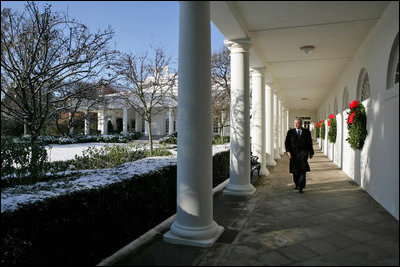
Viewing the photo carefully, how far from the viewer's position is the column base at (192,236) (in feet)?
12.7

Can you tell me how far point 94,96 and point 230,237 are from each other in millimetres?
6576

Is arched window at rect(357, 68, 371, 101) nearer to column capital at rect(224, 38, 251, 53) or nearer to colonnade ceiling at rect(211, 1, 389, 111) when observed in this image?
colonnade ceiling at rect(211, 1, 389, 111)

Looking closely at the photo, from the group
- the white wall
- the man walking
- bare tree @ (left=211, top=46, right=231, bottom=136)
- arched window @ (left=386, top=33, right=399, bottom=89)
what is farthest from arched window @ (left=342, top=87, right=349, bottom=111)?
bare tree @ (left=211, top=46, right=231, bottom=136)

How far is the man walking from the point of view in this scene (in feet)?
23.2

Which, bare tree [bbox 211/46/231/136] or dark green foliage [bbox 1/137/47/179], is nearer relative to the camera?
dark green foliage [bbox 1/137/47/179]

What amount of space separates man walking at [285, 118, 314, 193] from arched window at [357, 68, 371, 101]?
6.57ft

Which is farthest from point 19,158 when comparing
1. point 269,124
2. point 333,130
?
point 333,130

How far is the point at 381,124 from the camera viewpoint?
5758 millimetres

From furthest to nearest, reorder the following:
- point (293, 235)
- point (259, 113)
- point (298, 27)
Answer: point (259, 113)
point (298, 27)
point (293, 235)

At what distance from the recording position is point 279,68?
34.7ft

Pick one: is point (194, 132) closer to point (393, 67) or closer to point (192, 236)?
point (192, 236)

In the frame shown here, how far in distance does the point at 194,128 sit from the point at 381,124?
3960mm

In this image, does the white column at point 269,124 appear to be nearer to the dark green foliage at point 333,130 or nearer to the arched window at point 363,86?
the dark green foliage at point 333,130

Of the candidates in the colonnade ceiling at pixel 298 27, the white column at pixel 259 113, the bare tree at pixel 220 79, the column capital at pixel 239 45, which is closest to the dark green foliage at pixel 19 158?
the colonnade ceiling at pixel 298 27
